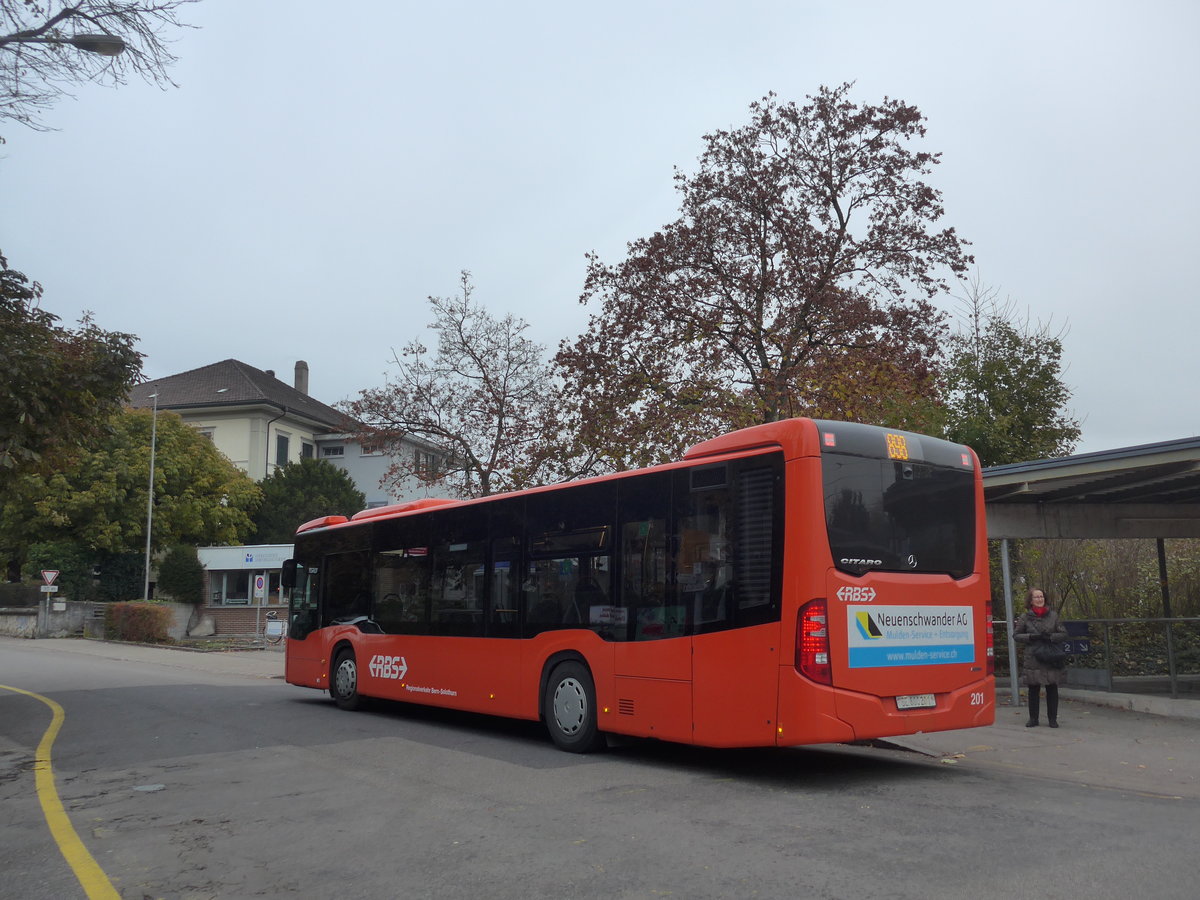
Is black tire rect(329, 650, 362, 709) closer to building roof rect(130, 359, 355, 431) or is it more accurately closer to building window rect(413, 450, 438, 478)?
building window rect(413, 450, 438, 478)

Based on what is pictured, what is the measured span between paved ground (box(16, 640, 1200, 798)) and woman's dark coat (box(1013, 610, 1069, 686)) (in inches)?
24.0

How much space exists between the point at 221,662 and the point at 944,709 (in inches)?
1015

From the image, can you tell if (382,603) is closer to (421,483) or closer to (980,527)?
(980,527)

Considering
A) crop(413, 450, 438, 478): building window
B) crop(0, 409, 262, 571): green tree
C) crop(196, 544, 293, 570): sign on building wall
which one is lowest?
crop(196, 544, 293, 570): sign on building wall

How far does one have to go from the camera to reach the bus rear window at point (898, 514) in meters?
8.84

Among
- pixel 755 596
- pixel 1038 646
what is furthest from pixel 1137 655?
pixel 755 596

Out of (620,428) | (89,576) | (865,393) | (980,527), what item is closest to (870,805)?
(980,527)

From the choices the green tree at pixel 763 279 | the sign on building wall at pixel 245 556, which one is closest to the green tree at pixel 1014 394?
the green tree at pixel 763 279

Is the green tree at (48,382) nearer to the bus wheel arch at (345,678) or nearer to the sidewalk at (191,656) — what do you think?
the bus wheel arch at (345,678)

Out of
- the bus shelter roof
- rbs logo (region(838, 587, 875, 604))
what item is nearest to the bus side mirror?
the bus shelter roof

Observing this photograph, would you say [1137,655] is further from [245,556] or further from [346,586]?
[245,556]

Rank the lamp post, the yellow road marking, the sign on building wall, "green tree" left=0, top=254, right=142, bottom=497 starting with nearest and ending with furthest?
1. the yellow road marking
2. "green tree" left=0, top=254, right=142, bottom=497
3. the sign on building wall
4. the lamp post

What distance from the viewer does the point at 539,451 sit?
24.7m

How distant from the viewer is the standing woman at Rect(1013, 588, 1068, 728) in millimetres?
12336
